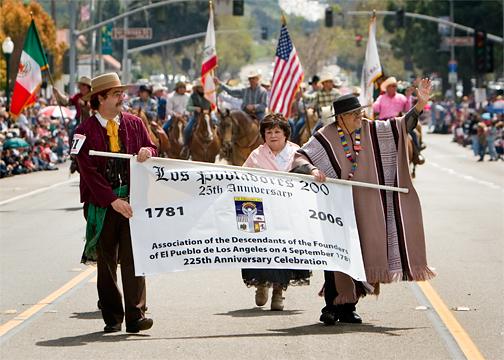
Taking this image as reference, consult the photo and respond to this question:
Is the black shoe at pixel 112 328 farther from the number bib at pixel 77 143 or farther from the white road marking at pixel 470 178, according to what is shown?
the white road marking at pixel 470 178

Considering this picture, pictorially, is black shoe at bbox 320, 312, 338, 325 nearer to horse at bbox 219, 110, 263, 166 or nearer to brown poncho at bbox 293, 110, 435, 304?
brown poncho at bbox 293, 110, 435, 304

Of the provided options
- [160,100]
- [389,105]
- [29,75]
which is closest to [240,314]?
[29,75]

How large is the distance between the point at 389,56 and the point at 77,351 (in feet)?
420

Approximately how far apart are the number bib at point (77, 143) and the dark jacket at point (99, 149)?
0.04 metres

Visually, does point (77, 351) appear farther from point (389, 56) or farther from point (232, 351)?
point (389, 56)

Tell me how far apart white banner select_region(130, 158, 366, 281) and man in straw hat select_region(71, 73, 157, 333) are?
0.19m

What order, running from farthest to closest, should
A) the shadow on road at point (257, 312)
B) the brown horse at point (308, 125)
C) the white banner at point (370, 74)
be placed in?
the brown horse at point (308, 125)
the white banner at point (370, 74)
the shadow on road at point (257, 312)

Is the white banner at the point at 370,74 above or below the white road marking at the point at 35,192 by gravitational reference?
above

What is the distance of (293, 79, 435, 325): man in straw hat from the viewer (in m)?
11.2

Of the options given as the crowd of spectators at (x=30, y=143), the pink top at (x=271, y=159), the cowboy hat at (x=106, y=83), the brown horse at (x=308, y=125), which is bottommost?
the crowd of spectators at (x=30, y=143)

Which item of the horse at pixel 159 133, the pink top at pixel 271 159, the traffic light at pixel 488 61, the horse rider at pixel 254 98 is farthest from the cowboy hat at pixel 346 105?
the traffic light at pixel 488 61

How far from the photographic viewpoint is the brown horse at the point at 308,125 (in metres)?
28.1

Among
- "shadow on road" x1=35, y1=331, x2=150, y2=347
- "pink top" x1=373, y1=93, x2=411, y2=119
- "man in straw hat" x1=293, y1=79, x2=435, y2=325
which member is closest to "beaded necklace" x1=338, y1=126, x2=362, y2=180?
"man in straw hat" x1=293, y1=79, x2=435, y2=325

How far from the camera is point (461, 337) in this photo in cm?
1052
